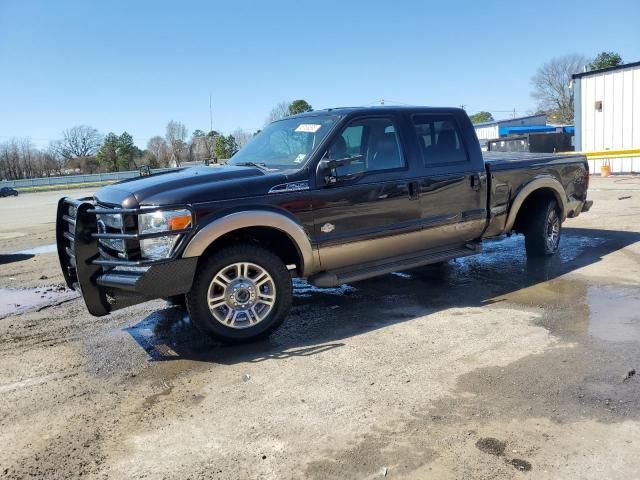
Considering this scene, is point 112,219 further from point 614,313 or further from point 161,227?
point 614,313

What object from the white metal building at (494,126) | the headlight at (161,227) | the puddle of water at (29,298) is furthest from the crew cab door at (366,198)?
the white metal building at (494,126)

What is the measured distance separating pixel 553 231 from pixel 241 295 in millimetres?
4805

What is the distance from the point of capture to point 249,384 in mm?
3885

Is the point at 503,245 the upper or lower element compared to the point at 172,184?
lower

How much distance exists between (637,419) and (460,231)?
316cm

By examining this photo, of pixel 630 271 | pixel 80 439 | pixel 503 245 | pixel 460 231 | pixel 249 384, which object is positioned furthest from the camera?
pixel 503 245

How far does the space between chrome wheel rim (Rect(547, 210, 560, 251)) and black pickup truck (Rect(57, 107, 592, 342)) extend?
2.94 feet

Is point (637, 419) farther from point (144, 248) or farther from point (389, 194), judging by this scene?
point (144, 248)

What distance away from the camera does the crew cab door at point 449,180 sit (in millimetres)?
5719

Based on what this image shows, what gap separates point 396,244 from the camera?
548 cm

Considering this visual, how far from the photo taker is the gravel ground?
2.88 m

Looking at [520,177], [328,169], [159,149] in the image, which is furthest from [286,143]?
[159,149]

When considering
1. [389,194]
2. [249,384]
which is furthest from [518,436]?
[389,194]

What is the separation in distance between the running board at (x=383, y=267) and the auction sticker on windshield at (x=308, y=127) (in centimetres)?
140
